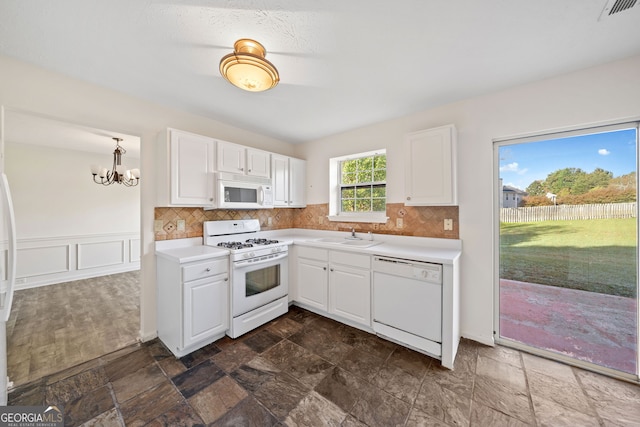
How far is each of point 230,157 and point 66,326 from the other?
267cm

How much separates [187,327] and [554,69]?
12.6ft

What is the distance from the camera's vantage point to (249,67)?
1.48 m

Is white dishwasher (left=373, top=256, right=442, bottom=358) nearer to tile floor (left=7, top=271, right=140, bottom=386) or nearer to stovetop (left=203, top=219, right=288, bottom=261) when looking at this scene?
Answer: stovetop (left=203, top=219, right=288, bottom=261)

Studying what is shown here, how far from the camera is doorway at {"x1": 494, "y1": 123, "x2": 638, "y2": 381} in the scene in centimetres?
184

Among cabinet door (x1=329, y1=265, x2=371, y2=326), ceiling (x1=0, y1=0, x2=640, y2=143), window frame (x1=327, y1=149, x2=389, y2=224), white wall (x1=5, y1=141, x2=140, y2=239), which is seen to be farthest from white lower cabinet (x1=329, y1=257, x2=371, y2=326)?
white wall (x1=5, y1=141, x2=140, y2=239)

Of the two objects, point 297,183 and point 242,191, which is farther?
point 297,183

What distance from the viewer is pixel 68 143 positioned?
3.88 meters

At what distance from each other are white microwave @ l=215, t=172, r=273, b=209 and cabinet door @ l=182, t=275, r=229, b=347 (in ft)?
2.87

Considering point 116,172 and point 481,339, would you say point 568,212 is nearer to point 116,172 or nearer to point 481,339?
point 481,339

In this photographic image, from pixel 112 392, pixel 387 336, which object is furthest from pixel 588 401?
pixel 112 392

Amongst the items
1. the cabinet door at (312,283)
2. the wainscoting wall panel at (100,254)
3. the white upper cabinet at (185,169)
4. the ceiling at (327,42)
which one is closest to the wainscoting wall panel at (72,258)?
the wainscoting wall panel at (100,254)

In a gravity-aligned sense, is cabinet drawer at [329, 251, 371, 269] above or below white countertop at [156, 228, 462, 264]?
below

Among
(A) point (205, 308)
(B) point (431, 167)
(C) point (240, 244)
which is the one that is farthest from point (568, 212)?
(A) point (205, 308)

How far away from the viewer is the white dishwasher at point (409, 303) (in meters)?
1.99
